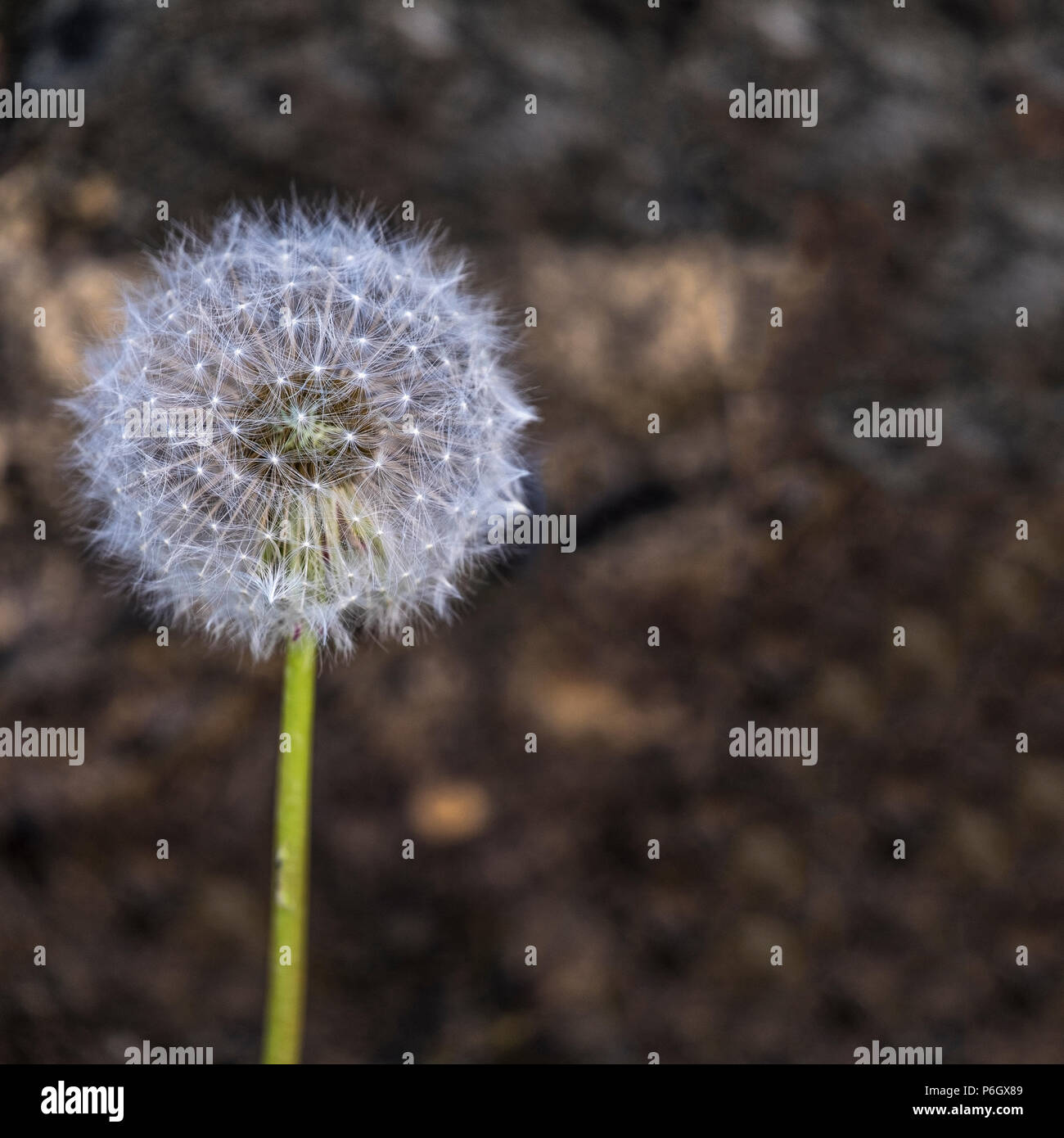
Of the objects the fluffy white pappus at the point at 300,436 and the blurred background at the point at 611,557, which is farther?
the blurred background at the point at 611,557

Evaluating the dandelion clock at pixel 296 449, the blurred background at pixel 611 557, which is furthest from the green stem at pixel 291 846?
the blurred background at pixel 611 557

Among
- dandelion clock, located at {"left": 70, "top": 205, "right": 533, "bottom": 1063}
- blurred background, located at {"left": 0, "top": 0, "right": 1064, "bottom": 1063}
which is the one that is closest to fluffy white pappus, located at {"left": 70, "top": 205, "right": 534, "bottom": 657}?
dandelion clock, located at {"left": 70, "top": 205, "right": 533, "bottom": 1063}

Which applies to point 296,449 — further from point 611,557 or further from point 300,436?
point 611,557

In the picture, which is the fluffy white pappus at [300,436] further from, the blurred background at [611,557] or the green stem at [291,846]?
the blurred background at [611,557]

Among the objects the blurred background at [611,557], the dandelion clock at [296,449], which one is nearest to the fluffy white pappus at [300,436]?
the dandelion clock at [296,449]

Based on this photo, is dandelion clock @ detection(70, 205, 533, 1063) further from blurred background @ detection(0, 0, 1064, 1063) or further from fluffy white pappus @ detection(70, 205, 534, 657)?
blurred background @ detection(0, 0, 1064, 1063)

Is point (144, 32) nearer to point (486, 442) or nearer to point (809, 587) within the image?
point (486, 442)

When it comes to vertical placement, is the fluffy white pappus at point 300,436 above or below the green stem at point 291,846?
above

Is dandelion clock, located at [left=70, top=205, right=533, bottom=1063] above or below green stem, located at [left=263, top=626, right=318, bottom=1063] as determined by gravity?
above
